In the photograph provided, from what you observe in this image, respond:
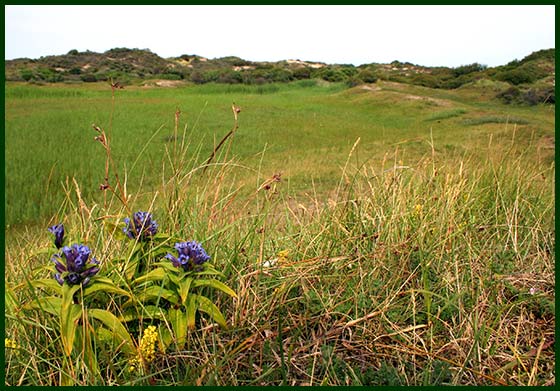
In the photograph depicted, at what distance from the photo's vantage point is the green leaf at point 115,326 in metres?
1.62

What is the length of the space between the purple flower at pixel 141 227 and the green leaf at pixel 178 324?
341mm

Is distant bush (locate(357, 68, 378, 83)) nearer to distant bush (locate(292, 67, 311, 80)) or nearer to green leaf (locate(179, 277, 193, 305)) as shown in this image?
distant bush (locate(292, 67, 311, 80))

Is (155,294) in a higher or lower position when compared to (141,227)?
lower

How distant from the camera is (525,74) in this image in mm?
17781

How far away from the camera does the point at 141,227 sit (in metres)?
1.93

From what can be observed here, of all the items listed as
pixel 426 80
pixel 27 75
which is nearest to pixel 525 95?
pixel 426 80

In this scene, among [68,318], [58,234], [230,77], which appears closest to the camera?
[68,318]

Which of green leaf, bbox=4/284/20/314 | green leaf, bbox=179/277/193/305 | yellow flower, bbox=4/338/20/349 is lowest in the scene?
yellow flower, bbox=4/338/20/349

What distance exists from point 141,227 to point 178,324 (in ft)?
1.36

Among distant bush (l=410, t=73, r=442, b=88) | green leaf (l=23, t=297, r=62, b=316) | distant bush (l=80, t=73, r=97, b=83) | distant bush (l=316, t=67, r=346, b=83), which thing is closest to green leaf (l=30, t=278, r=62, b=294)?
green leaf (l=23, t=297, r=62, b=316)

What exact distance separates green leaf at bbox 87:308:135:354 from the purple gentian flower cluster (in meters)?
0.26

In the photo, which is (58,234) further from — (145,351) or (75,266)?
(145,351)

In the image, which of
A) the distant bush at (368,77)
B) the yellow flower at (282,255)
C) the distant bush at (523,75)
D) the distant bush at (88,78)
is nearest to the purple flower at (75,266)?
A: the yellow flower at (282,255)

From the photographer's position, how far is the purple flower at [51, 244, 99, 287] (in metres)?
1.54
